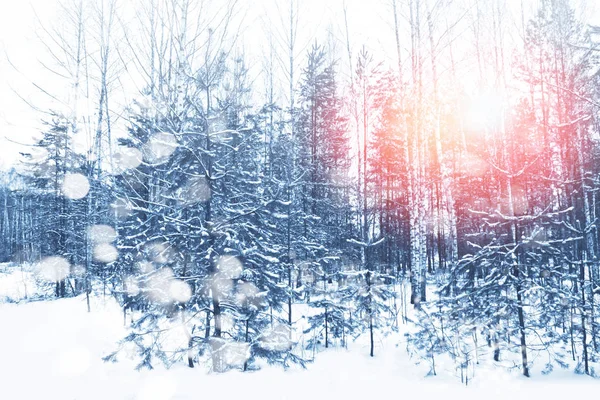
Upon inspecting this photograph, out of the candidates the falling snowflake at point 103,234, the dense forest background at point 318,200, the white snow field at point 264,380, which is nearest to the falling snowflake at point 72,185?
the dense forest background at point 318,200

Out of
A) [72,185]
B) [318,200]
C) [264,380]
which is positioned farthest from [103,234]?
[264,380]

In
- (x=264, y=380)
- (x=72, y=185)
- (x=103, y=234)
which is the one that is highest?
(x=72, y=185)

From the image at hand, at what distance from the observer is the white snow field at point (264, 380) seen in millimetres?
4906

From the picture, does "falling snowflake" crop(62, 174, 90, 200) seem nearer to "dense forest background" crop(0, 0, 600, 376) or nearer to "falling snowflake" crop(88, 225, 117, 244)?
"dense forest background" crop(0, 0, 600, 376)

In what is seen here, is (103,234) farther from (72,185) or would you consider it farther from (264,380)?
(264,380)

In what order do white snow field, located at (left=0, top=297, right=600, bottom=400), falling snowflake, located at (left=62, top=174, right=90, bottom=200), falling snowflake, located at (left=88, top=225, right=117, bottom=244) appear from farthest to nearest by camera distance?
falling snowflake, located at (left=62, top=174, right=90, bottom=200)
falling snowflake, located at (left=88, top=225, right=117, bottom=244)
white snow field, located at (left=0, top=297, right=600, bottom=400)

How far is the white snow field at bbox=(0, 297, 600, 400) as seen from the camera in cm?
491

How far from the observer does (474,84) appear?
1467 cm

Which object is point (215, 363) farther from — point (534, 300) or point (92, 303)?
point (92, 303)

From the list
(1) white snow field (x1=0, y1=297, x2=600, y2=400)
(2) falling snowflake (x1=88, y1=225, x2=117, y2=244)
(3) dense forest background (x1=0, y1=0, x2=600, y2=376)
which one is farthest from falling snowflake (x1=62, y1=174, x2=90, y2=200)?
(1) white snow field (x1=0, y1=297, x2=600, y2=400)

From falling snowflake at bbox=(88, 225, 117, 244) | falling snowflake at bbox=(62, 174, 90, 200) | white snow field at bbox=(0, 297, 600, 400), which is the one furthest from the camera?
falling snowflake at bbox=(62, 174, 90, 200)

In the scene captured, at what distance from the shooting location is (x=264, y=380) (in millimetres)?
5336

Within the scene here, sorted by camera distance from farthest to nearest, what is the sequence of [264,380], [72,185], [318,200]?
1. [72,185]
2. [318,200]
3. [264,380]

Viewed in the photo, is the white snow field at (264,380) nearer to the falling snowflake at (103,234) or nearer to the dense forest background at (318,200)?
the dense forest background at (318,200)
